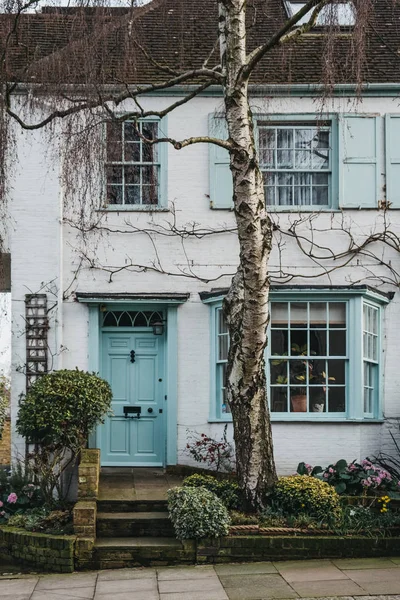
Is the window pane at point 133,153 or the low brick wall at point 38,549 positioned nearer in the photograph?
the low brick wall at point 38,549

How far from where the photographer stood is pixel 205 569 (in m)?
10.8

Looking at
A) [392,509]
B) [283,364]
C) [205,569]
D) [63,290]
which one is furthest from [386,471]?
[63,290]

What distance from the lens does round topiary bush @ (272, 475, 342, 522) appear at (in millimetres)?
11648

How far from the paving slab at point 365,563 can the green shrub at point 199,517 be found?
143cm

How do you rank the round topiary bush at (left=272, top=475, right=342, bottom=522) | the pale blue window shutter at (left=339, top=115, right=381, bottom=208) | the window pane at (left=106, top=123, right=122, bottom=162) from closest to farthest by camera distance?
the window pane at (left=106, top=123, right=122, bottom=162) → the round topiary bush at (left=272, top=475, right=342, bottom=522) → the pale blue window shutter at (left=339, top=115, right=381, bottom=208)

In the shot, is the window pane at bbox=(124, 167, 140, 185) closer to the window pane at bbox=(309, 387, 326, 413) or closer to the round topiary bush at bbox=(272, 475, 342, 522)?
the window pane at bbox=(309, 387, 326, 413)

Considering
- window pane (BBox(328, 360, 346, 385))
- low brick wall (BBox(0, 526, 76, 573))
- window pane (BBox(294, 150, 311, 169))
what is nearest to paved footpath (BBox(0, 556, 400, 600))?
low brick wall (BBox(0, 526, 76, 573))

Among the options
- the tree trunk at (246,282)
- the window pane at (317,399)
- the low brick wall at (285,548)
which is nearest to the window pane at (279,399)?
the window pane at (317,399)

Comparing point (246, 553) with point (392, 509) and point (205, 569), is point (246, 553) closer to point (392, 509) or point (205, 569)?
point (205, 569)

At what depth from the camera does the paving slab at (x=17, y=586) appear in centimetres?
998

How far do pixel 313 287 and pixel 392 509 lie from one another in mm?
3919

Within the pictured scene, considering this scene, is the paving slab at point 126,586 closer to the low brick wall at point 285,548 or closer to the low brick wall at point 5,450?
the low brick wall at point 285,548

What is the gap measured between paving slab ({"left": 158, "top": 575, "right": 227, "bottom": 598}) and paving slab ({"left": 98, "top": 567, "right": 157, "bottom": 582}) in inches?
16.8

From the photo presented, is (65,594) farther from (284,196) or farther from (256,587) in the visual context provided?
(284,196)
